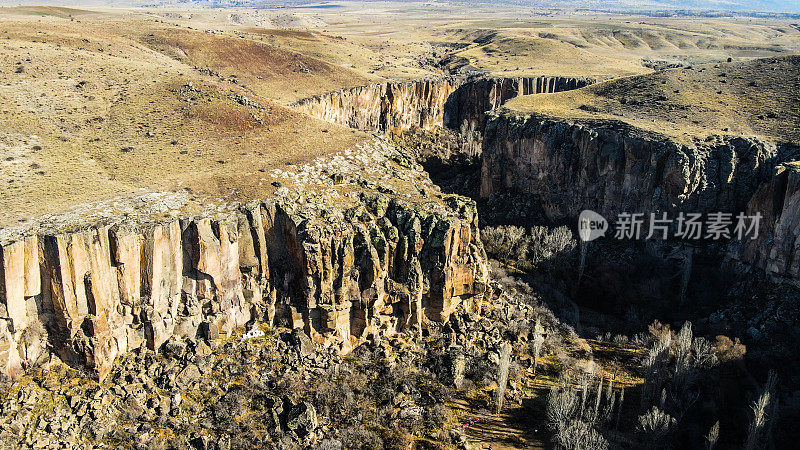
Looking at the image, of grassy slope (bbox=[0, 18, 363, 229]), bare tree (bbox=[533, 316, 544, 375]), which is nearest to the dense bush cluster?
bare tree (bbox=[533, 316, 544, 375])

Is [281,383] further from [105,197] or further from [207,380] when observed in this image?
[105,197]

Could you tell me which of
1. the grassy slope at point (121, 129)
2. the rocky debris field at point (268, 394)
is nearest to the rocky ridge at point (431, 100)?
the grassy slope at point (121, 129)

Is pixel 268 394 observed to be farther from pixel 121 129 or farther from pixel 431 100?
pixel 431 100

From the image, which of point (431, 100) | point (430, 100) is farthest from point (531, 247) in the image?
point (431, 100)

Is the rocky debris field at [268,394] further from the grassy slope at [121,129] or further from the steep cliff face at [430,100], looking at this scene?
the steep cliff face at [430,100]

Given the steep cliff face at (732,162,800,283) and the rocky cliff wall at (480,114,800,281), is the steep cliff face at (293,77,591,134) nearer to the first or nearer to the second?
the rocky cliff wall at (480,114,800,281)

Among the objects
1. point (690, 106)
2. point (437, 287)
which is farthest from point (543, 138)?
point (437, 287)

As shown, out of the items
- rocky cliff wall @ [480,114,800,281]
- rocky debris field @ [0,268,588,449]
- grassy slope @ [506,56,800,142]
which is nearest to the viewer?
rocky debris field @ [0,268,588,449]
